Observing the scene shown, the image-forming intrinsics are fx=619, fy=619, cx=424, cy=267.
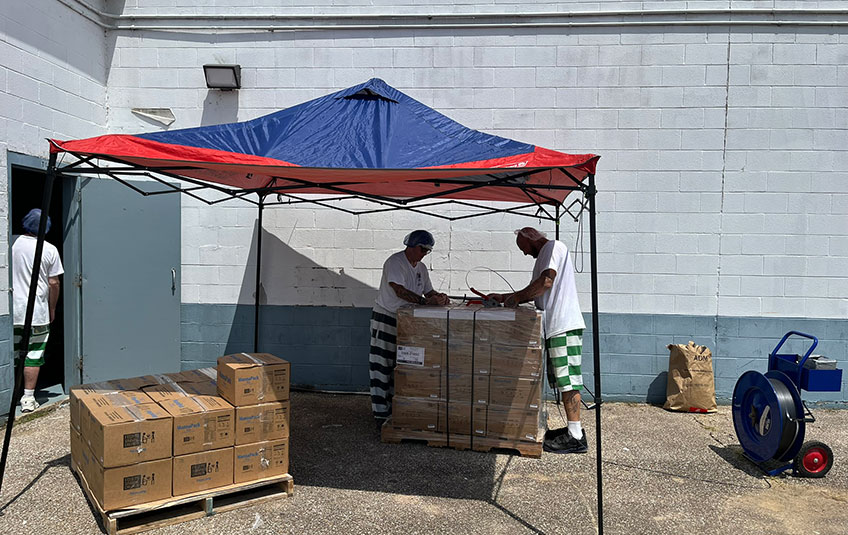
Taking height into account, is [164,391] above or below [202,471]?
above

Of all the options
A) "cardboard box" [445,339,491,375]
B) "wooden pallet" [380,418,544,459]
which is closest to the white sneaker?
"wooden pallet" [380,418,544,459]

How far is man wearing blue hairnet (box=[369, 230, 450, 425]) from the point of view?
16.5 feet

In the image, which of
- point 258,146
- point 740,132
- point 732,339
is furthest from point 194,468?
point 740,132

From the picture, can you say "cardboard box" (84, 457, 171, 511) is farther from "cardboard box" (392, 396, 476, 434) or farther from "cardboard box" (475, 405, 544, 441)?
"cardboard box" (475, 405, 544, 441)

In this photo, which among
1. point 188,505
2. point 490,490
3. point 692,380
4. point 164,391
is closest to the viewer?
point 188,505

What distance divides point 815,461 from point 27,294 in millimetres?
6229

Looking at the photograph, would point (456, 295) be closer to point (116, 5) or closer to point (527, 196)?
point (527, 196)

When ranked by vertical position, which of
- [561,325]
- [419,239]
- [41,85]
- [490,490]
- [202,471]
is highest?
[41,85]

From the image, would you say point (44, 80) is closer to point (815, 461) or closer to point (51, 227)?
point (51, 227)

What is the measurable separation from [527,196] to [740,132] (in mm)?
2323

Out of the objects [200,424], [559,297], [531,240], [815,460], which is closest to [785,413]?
[815,460]

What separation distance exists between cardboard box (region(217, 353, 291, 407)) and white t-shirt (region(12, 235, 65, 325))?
8.05 feet

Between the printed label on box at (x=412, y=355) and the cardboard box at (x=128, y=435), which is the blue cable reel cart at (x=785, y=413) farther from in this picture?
the cardboard box at (x=128, y=435)

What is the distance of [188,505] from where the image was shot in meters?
3.57
